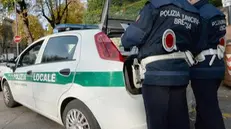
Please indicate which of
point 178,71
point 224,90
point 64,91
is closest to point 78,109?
point 64,91

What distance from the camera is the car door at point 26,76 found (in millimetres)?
4340

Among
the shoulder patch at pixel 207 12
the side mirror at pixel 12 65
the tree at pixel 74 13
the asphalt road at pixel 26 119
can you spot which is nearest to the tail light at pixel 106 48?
the shoulder patch at pixel 207 12

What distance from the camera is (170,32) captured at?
2230 mm

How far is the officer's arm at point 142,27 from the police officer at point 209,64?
701 mm

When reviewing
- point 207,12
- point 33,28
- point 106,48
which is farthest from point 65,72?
point 33,28

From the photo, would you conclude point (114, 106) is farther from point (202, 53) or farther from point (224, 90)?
point (224, 90)

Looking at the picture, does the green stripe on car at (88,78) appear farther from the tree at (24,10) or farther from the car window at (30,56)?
the tree at (24,10)

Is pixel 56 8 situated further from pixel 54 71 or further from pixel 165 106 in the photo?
pixel 165 106

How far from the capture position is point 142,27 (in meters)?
2.28

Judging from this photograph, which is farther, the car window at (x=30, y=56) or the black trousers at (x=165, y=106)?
the car window at (x=30, y=56)

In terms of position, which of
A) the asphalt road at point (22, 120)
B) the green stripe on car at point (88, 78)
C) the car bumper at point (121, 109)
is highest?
the green stripe on car at point (88, 78)

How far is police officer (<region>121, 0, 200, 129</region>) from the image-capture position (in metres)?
2.24

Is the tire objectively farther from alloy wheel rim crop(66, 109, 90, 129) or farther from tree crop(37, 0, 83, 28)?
tree crop(37, 0, 83, 28)

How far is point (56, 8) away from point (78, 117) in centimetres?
1933
